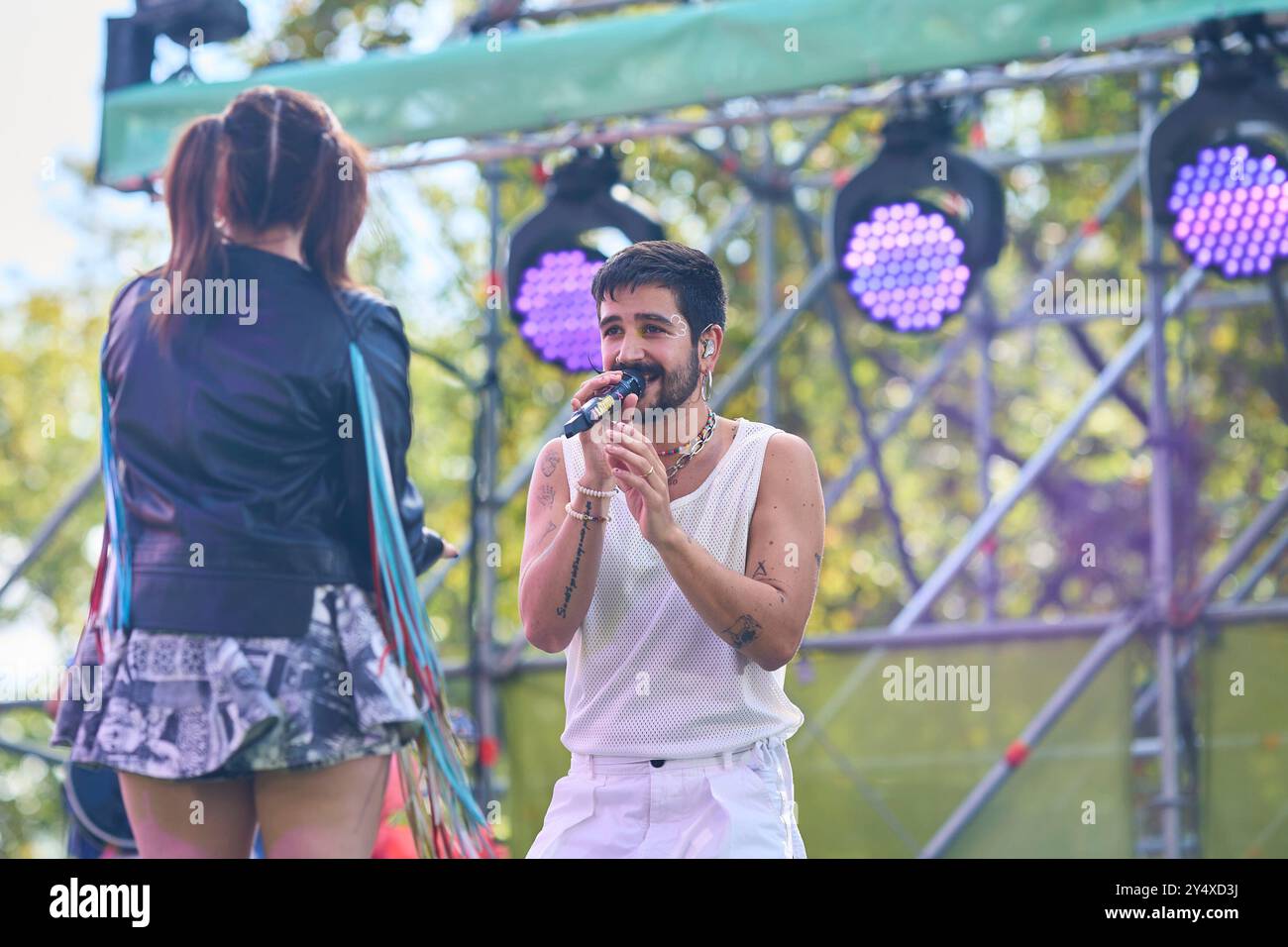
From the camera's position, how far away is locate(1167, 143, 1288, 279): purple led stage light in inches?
148

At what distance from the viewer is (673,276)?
2.52 metres

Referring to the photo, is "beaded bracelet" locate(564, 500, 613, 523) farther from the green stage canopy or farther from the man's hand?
the green stage canopy

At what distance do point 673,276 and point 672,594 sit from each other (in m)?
0.45

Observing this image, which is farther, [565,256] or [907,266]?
[565,256]

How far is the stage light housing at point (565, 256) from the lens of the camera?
428cm

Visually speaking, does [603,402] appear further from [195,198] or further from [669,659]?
[195,198]

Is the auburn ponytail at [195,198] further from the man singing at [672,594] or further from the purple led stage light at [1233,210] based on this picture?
the purple led stage light at [1233,210]

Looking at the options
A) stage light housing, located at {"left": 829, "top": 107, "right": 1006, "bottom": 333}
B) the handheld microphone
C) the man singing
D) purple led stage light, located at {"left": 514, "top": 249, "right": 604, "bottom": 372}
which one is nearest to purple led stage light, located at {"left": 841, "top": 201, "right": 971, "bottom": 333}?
stage light housing, located at {"left": 829, "top": 107, "right": 1006, "bottom": 333}

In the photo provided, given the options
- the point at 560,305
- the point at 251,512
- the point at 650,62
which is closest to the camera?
the point at 251,512

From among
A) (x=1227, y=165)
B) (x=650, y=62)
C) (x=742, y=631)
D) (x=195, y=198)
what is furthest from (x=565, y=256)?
(x=742, y=631)

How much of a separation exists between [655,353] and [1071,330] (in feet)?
15.8

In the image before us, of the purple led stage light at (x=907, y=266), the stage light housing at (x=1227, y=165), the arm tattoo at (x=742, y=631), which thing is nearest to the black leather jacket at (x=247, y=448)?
the arm tattoo at (x=742, y=631)

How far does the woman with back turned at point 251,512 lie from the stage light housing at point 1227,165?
186 centimetres
